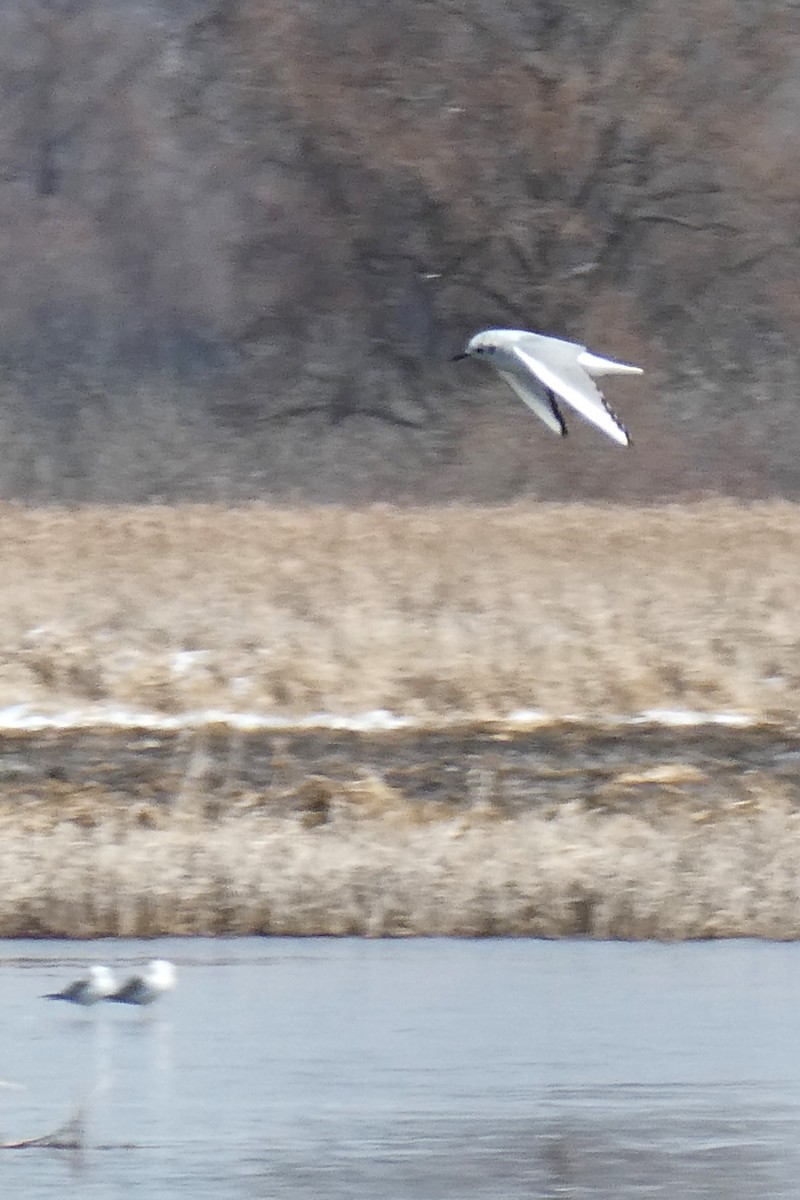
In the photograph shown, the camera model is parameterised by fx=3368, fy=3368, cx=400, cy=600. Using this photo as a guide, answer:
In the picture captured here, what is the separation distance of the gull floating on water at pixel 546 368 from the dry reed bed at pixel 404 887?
172 centimetres

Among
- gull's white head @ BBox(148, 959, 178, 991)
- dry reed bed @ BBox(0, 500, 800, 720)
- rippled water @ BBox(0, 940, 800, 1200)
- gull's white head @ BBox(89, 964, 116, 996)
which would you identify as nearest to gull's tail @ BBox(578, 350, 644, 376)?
rippled water @ BBox(0, 940, 800, 1200)

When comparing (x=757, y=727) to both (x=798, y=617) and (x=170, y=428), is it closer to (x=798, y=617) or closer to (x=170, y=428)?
(x=798, y=617)

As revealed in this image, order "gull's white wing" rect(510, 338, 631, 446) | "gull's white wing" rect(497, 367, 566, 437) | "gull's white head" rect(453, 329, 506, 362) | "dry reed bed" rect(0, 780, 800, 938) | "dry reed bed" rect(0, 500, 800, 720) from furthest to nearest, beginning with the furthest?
"dry reed bed" rect(0, 500, 800, 720) → "dry reed bed" rect(0, 780, 800, 938) → "gull's white wing" rect(497, 367, 566, 437) → "gull's white head" rect(453, 329, 506, 362) → "gull's white wing" rect(510, 338, 631, 446)

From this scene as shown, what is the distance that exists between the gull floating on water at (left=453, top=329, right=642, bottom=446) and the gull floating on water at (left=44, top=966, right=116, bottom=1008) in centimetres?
243

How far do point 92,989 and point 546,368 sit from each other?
2.77 metres

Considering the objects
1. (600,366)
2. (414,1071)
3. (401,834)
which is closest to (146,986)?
(414,1071)

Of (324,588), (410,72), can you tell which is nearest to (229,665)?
(324,588)

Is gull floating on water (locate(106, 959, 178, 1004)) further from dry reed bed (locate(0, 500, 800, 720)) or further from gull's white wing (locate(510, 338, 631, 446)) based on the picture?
dry reed bed (locate(0, 500, 800, 720))

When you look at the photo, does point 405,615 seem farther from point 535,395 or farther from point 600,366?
point 600,366

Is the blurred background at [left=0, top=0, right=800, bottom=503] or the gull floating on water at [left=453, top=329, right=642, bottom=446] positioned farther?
the blurred background at [left=0, top=0, right=800, bottom=503]

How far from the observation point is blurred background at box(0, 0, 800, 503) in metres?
24.4

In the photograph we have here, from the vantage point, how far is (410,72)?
81.5ft

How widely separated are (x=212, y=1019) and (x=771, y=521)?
10.4 m

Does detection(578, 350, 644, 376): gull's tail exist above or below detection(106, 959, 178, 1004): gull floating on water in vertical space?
above
